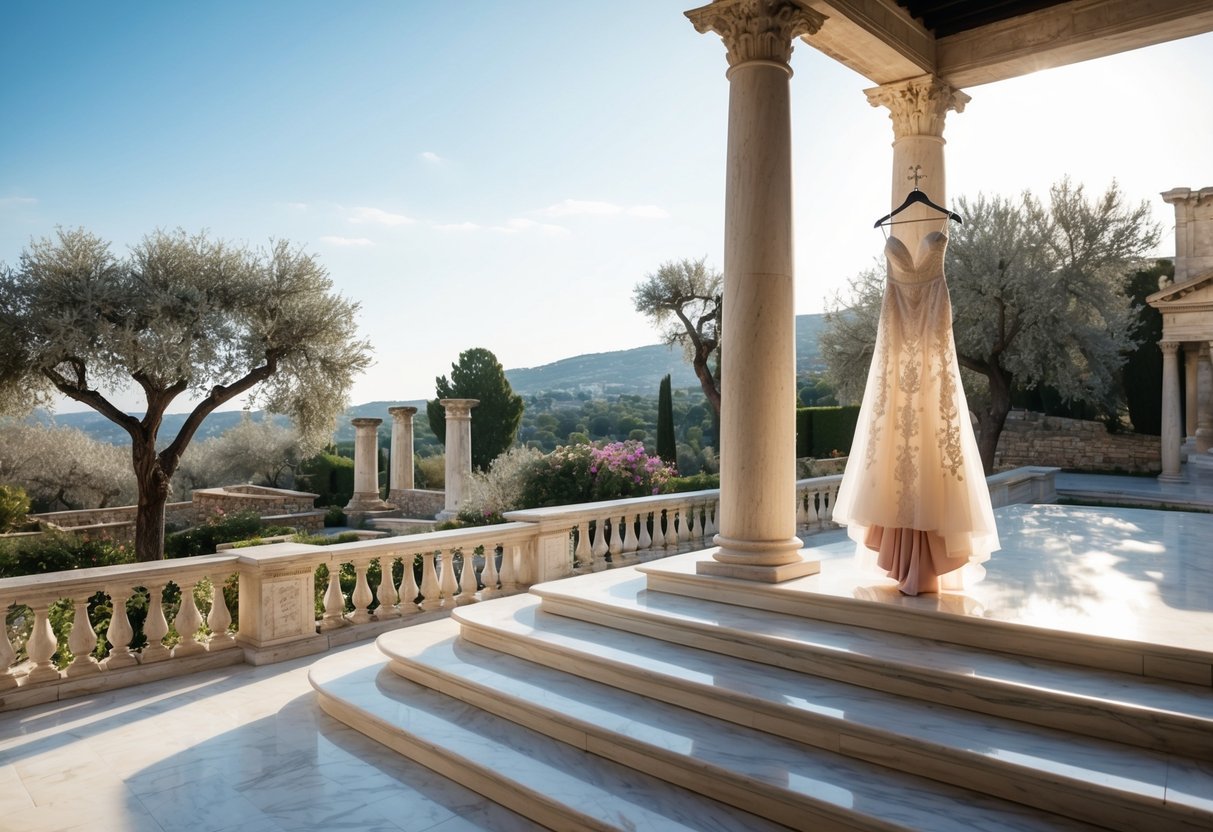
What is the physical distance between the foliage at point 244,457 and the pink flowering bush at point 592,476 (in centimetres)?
1885

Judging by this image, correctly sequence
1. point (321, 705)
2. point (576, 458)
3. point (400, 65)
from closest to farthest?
point (321, 705) → point (400, 65) → point (576, 458)

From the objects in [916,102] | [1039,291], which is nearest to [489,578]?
[916,102]

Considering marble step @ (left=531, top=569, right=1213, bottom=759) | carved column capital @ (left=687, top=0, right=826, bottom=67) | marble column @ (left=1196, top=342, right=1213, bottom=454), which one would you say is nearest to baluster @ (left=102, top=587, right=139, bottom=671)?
marble step @ (left=531, top=569, right=1213, bottom=759)

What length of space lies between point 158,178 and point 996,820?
61.7 ft

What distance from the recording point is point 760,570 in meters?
4.65

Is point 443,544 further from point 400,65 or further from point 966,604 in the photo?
point 400,65

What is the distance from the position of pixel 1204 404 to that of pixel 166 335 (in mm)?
25834

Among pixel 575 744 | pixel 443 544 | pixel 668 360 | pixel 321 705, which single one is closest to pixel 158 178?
pixel 443 544

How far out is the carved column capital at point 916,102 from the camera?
6.26 metres

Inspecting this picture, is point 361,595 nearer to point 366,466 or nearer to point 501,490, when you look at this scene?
point 501,490

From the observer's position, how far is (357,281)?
15.4 metres

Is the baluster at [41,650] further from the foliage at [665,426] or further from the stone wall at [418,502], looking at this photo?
the foliage at [665,426]

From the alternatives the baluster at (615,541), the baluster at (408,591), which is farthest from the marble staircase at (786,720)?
the baluster at (615,541)

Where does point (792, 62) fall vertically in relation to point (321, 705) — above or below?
above
